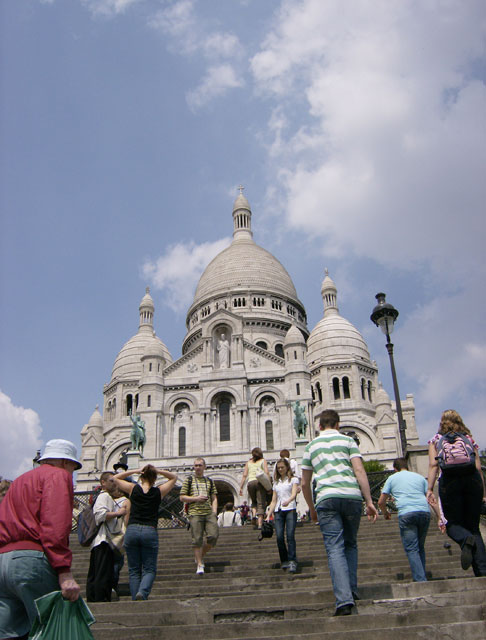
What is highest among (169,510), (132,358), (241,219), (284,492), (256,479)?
(241,219)

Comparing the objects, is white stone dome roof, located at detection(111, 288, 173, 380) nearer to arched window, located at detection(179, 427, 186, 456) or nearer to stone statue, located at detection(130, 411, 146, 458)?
arched window, located at detection(179, 427, 186, 456)

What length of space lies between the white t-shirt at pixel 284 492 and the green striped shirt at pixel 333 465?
3.23 metres

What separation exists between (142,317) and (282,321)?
14.8m

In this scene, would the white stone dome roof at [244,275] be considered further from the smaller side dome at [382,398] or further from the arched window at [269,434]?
the arched window at [269,434]

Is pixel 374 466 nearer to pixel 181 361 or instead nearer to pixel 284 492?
pixel 181 361

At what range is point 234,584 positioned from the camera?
30.9ft

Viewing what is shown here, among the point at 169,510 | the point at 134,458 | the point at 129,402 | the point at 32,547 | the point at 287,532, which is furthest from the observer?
the point at 129,402

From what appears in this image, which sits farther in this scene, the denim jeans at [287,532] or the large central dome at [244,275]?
the large central dome at [244,275]

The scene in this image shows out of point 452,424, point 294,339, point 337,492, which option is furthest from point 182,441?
point 337,492

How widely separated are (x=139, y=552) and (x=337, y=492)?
10.2ft

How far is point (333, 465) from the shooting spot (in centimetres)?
676

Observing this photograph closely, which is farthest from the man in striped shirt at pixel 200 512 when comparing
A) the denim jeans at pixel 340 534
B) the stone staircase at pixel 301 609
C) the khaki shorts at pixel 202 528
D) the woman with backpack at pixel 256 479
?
the denim jeans at pixel 340 534

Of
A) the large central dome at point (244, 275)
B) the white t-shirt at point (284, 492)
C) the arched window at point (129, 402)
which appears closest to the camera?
the white t-shirt at point (284, 492)

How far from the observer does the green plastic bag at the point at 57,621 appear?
4102 millimetres
